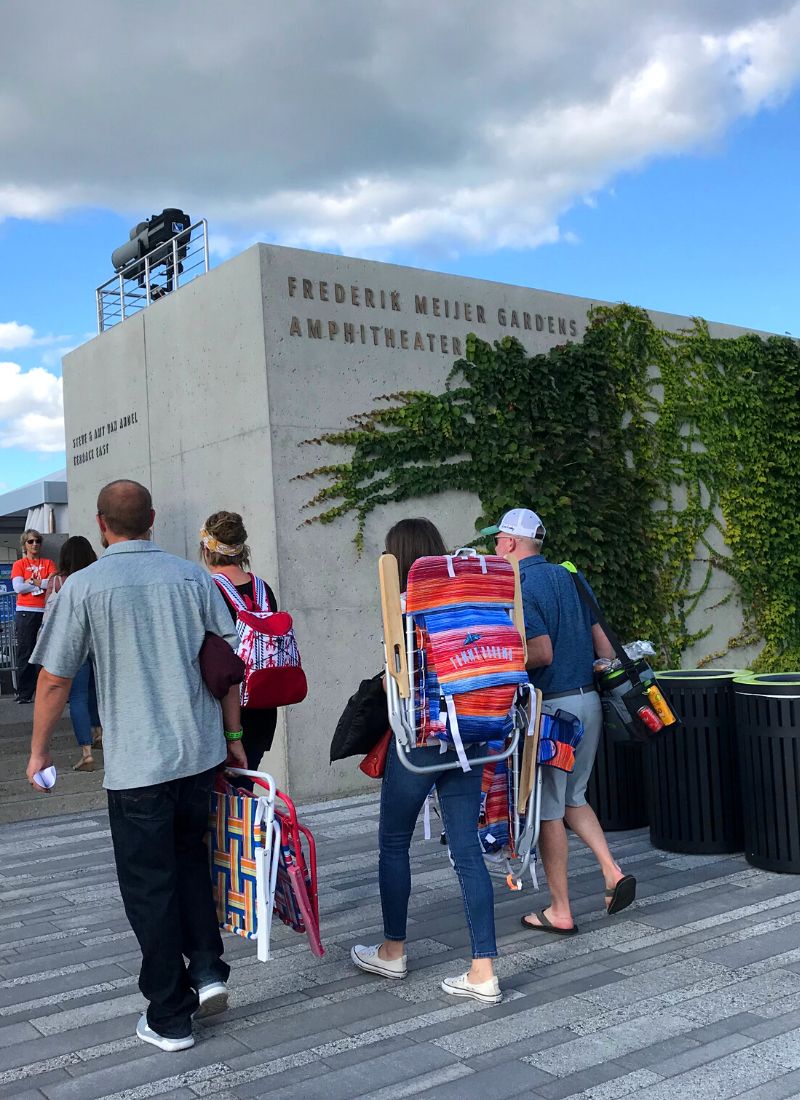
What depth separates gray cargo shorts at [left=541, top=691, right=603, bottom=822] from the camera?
14.4 ft

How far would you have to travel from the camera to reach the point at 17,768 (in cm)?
779

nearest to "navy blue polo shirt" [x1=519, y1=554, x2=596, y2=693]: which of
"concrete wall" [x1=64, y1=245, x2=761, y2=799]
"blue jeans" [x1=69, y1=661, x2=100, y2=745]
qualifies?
"concrete wall" [x1=64, y1=245, x2=761, y2=799]

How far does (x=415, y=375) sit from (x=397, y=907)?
529 cm

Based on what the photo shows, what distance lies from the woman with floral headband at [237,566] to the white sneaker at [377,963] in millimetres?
882

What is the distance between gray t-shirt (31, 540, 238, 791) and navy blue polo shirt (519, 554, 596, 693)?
1516 mm

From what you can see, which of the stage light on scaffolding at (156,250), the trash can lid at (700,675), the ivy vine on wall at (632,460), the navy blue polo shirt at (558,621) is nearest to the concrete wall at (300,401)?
the ivy vine on wall at (632,460)

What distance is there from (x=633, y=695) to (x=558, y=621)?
1.66ft

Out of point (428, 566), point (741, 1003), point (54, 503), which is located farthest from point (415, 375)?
point (54, 503)

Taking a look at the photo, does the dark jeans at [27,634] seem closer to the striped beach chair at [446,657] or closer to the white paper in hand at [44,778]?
the white paper in hand at [44,778]

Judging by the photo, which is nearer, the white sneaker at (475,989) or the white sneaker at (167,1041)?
the white sneaker at (167,1041)

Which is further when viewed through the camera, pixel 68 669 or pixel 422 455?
pixel 422 455

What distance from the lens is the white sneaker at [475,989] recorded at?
3.61m

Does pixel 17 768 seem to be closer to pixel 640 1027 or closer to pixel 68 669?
pixel 68 669

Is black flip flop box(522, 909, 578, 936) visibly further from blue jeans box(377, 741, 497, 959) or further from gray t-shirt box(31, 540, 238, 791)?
gray t-shirt box(31, 540, 238, 791)
